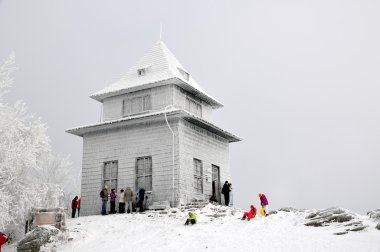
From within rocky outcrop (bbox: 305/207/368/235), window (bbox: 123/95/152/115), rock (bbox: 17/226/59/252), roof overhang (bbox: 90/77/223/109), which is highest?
roof overhang (bbox: 90/77/223/109)

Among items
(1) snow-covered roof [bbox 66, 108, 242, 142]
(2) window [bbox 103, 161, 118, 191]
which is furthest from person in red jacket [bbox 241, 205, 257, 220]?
(2) window [bbox 103, 161, 118, 191]

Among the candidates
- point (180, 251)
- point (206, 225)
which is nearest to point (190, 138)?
point (206, 225)

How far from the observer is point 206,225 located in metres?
17.7

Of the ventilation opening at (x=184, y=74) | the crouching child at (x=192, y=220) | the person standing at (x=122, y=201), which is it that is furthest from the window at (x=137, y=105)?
the crouching child at (x=192, y=220)

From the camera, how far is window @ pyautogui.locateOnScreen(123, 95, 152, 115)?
26.8 metres

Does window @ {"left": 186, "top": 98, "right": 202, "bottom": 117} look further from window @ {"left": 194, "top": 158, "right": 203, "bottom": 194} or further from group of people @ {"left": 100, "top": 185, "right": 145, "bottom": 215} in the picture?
group of people @ {"left": 100, "top": 185, "right": 145, "bottom": 215}

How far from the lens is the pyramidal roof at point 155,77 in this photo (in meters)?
26.4

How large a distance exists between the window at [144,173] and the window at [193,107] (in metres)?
4.94

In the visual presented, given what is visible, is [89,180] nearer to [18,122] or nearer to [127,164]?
[127,164]

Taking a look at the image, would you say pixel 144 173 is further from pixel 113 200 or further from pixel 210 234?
pixel 210 234

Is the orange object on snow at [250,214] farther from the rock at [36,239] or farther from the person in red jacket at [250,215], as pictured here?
the rock at [36,239]

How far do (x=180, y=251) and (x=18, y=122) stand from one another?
10.7 metres

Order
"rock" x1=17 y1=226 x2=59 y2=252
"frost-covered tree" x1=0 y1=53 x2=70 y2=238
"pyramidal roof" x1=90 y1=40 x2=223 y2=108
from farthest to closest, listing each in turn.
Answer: "pyramidal roof" x1=90 y1=40 x2=223 y2=108 < "frost-covered tree" x1=0 y1=53 x2=70 y2=238 < "rock" x1=17 y1=226 x2=59 y2=252

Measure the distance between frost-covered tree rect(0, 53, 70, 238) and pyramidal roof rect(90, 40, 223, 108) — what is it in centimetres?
745
